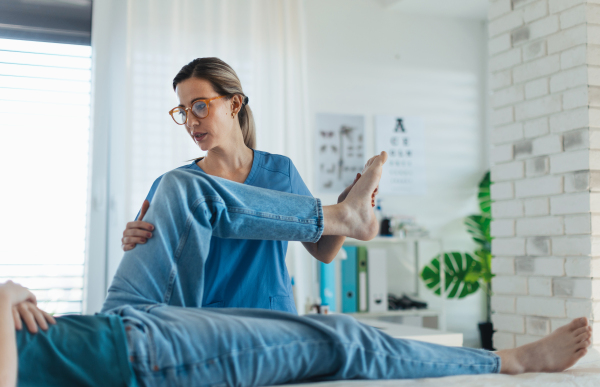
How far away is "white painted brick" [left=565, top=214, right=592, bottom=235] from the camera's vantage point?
1858mm

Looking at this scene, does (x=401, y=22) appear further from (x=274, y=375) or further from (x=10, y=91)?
(x=274, y=375)

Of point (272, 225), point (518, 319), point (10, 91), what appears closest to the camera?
point (272, 225)

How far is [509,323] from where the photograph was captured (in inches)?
83.3

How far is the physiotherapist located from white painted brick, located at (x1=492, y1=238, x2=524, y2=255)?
0.92m

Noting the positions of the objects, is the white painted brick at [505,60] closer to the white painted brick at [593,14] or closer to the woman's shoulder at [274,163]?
the white painted brick at [593,14]

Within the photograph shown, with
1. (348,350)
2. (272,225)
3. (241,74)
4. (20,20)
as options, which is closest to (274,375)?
(348,350)

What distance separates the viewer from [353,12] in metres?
3.51

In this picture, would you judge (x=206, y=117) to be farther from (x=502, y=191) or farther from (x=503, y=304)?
(x=503, y=304)

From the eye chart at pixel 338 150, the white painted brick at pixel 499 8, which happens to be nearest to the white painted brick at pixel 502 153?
the white painted brick at pixel 499 8

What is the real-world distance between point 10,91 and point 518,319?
267 cm

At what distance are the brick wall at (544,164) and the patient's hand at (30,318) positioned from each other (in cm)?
171

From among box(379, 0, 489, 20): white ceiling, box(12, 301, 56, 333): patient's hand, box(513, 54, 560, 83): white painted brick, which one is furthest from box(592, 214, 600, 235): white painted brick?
box(379, 0, 489, 20): white ceiling

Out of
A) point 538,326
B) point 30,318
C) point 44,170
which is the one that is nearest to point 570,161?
point 538,326

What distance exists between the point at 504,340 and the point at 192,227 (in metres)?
1.53
